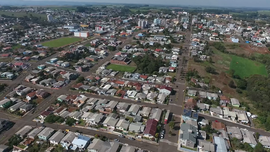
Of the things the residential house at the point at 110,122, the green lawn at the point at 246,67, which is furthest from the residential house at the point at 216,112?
the green lawn at the point at 246,67

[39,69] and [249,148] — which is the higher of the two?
[39,69]

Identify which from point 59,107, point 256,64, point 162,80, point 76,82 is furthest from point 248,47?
point 59,107

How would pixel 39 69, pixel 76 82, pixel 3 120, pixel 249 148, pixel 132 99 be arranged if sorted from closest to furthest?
1. pixel 249 148
2. pixel 3 120
3. pixel 132 99
4. pixel 76 82
5. pixel 39 69

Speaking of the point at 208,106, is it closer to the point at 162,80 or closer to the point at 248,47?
the point at 162,80

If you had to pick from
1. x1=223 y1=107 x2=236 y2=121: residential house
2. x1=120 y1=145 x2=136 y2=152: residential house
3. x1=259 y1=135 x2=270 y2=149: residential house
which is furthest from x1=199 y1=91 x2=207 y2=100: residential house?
x1=120 y1=145 x2=136 y2=152: residential house

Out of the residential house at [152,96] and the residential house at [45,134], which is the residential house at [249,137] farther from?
the residential house at [45,134]

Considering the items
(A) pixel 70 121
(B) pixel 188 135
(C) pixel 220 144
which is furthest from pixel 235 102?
(A) pixel 70 121

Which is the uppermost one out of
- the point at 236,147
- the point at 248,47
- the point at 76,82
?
the point at 248,47

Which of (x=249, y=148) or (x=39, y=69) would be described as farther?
(x=39, y=69)
